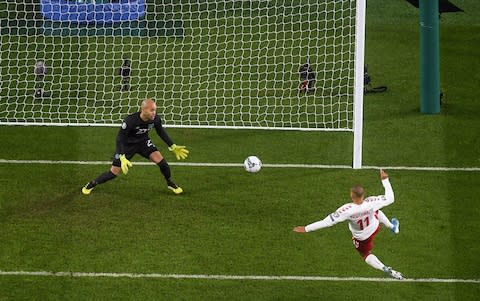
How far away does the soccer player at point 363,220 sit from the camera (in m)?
14.9

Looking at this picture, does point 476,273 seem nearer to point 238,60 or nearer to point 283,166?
point 283,166

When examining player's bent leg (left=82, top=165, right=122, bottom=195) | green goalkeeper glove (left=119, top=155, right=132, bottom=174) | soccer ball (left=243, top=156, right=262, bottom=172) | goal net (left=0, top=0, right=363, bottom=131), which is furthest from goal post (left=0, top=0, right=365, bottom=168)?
green goalkeeper glove (left=119, top=155, right=132, bottom=174)

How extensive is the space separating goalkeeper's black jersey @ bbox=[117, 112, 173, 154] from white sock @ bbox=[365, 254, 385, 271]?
4026 millimetres

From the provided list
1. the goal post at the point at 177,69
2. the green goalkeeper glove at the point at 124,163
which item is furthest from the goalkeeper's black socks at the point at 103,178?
the goal post at the point at 177,69

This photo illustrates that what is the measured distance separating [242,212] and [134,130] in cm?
211

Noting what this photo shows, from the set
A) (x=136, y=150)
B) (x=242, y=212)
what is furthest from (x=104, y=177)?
(x=242, y=212)

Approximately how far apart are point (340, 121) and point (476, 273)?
616cm

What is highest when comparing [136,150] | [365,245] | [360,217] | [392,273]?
[136,150]

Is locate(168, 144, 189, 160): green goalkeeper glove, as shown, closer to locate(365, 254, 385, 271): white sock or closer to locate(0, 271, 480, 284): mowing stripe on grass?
locate(0, 271, 480, 284): mowing stripe on grass

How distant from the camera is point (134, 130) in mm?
17688

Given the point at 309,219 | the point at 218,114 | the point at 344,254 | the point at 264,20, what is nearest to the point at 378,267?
the point at 344,254

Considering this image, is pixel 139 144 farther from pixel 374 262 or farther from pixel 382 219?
pixel 374 262

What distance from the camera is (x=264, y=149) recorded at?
20.3 meters

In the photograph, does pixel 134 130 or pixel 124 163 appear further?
pixel 134 130
